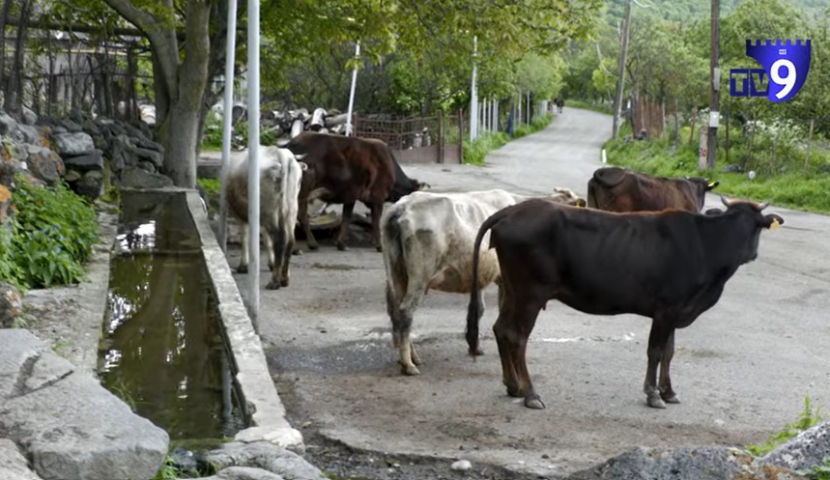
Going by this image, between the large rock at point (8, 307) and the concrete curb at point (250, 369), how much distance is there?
1.56 metres

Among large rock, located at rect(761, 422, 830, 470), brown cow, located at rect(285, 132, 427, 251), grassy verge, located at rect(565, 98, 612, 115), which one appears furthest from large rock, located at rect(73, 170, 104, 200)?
grassy verge, located at rect(565, 98, 612, 115)

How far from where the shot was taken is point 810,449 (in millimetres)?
6074

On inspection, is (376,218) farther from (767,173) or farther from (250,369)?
(767,173)

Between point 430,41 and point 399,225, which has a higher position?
point 430,41

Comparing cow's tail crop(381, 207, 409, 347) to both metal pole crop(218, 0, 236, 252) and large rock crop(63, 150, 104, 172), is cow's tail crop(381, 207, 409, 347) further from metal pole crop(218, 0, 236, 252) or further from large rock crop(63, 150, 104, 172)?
large rock crop(63, 150, 104, 172)

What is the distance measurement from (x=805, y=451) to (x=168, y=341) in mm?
5951

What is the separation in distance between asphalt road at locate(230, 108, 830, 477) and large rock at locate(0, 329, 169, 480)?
2.54 m

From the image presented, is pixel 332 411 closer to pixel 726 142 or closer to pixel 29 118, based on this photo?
pixel 29 118

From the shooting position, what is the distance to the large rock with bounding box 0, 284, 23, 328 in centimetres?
820

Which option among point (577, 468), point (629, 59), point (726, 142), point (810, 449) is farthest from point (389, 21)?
point (629, 59)

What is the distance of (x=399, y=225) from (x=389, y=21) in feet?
34.3

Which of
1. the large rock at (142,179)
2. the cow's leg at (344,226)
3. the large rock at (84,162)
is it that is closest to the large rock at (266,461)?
the cow's leg at (344,226)

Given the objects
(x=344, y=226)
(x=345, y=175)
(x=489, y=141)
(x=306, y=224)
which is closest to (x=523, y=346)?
(x=306, y=224)

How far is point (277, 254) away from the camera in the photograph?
570 inches
